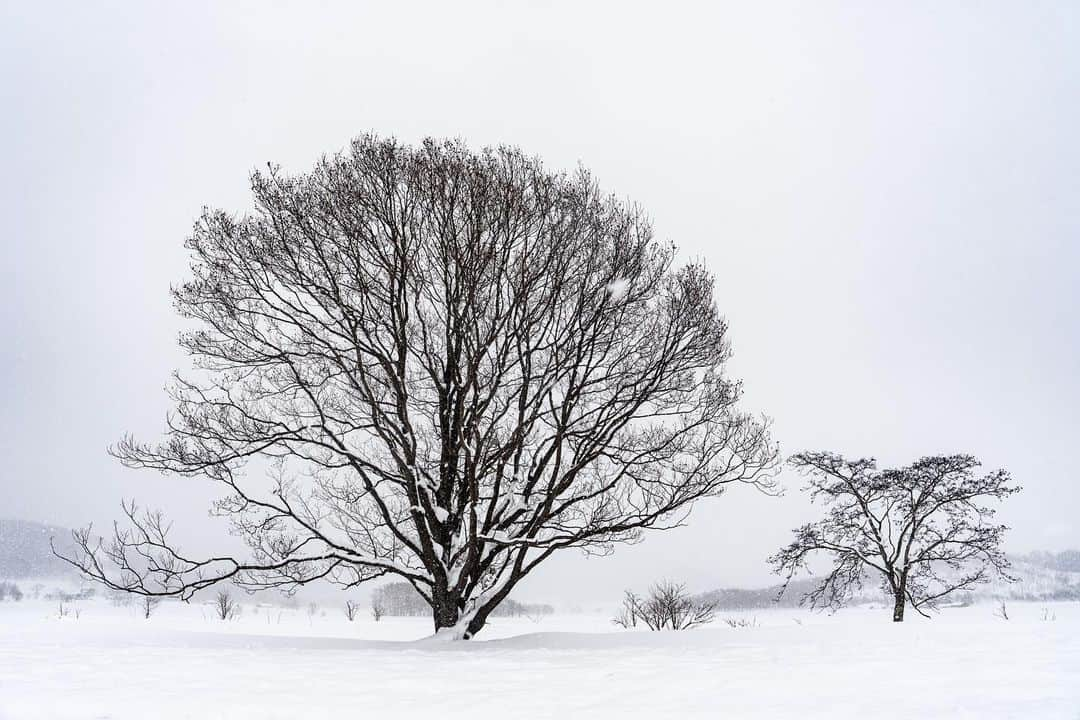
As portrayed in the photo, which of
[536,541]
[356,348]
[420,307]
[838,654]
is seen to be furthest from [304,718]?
[420,307]

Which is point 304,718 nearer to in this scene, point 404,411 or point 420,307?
point 404,411

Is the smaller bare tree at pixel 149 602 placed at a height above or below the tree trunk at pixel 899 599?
above

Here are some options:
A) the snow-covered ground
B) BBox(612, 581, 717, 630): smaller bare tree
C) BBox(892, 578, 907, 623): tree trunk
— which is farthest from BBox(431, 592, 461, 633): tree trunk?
BBox(892, 578, 907, 623): tree trunk

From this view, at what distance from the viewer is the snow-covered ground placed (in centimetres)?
428

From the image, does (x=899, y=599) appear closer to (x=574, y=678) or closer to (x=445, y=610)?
(x=445, y=610)

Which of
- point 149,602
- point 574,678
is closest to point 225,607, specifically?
point 149,602

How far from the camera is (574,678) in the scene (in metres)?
5.57

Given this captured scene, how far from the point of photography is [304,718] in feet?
13.9

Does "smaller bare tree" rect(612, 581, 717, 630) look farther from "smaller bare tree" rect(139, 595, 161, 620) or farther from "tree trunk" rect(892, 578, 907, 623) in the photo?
"smaller bare tree" rect(139, 595, 161, 620)

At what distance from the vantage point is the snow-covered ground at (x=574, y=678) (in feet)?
14.0

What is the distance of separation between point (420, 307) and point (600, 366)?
3189mm

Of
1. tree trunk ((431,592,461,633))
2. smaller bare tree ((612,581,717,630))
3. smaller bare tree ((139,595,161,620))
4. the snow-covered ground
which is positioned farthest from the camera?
smaller bare tree ((612,581,717,630))

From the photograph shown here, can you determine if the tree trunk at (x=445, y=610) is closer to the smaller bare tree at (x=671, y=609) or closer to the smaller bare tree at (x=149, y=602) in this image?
the smaller bare tree at (x=149, y=602)

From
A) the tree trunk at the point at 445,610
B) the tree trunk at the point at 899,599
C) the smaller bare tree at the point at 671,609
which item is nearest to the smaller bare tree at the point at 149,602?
the tree trunk at the point at 445,610
